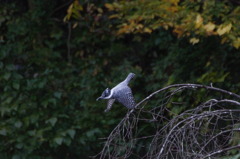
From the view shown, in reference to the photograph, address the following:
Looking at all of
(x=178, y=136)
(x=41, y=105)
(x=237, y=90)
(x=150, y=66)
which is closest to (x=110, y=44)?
(x=150, y=66)

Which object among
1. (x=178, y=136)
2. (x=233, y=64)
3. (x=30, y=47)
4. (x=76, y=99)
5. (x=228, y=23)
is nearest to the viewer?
(x=178, y=136)

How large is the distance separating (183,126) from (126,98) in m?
0.28

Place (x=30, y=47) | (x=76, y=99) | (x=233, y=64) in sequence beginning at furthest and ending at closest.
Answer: (x=30, y=47) → (x=76, y=99) → (x=233, y=64)

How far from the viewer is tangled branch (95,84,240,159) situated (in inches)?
94.7

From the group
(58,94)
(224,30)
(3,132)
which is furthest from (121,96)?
(58,94)

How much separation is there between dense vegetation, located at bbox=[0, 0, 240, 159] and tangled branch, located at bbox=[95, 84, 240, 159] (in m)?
0.18

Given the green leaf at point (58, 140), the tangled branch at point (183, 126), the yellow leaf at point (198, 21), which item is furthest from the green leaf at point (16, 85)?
the yellow leaf at point (198, 21)

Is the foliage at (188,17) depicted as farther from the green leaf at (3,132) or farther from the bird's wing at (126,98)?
the bird's wing at (126,98)

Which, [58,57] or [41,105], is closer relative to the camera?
[41,105]

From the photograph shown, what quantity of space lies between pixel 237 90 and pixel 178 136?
176 centimetres

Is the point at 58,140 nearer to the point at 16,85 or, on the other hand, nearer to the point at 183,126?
the point at 16,85

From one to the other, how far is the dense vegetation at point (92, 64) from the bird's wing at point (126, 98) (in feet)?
4.79

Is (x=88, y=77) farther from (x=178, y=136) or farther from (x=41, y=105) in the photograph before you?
(x=178, y=136)

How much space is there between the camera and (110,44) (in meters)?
5.36
